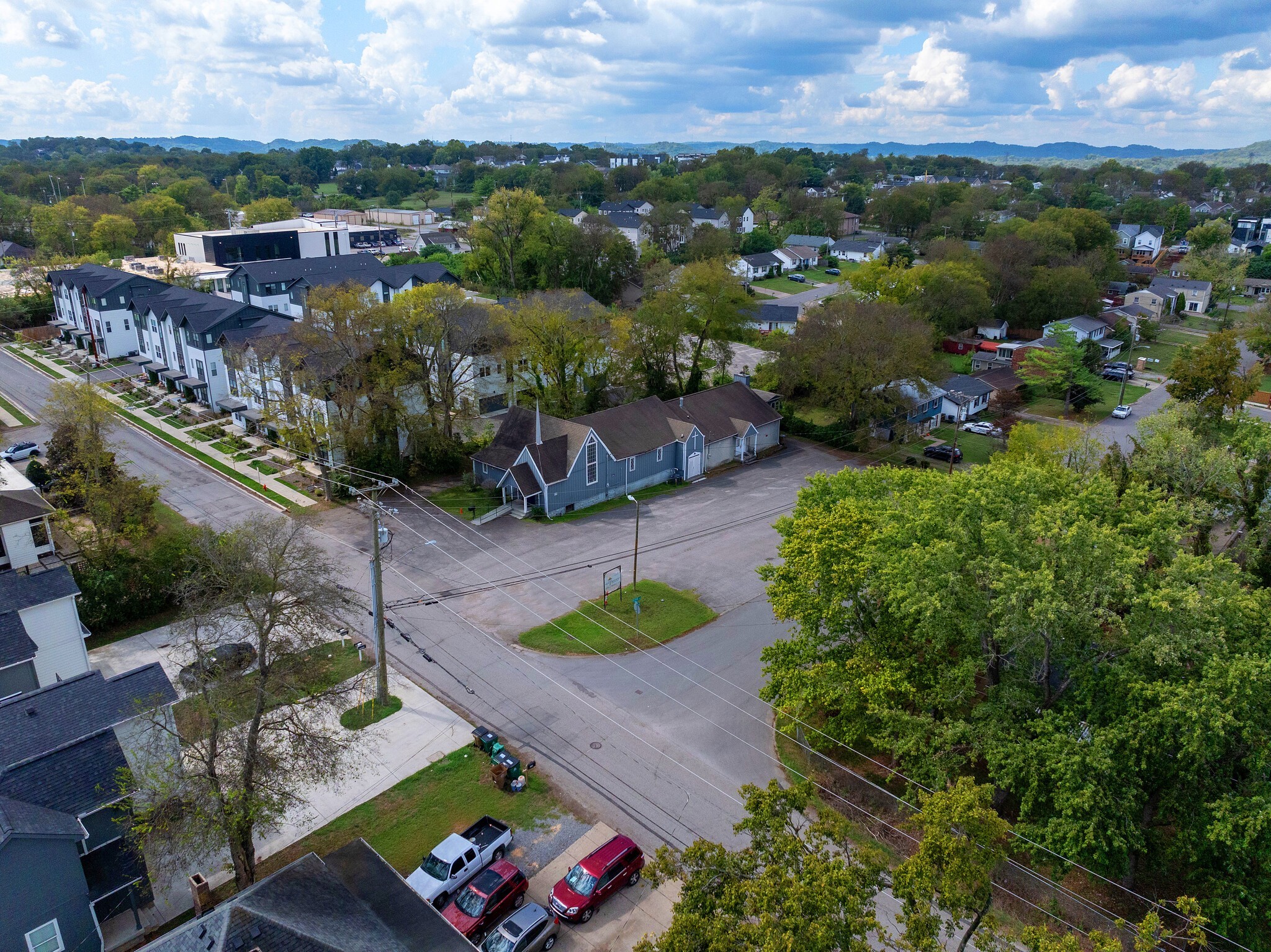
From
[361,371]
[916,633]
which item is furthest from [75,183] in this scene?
[916,633]

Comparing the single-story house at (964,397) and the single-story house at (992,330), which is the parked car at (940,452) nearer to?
the single-story house at (964,397)

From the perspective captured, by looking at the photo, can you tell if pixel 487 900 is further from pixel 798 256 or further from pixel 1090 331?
pixel 798 256

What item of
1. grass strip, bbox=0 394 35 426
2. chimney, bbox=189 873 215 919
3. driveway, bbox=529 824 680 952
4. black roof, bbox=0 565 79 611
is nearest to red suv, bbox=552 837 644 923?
driveway, bbox=529 824 680 952

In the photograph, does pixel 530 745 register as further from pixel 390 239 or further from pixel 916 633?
pixel 390 239

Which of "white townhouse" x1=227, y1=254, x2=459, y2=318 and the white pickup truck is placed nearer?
the white pickup truck

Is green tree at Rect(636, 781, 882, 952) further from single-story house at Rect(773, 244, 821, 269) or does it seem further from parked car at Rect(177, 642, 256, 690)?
single-story house at Rect(773, 244, 821, 269)

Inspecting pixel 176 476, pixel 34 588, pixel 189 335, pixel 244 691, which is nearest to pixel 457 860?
pixel 244 691

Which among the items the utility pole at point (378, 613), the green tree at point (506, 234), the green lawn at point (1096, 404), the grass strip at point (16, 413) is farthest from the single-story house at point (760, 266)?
the utility pole at point (378, 613)
